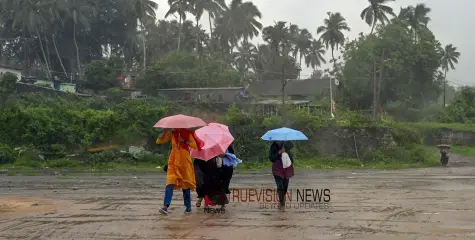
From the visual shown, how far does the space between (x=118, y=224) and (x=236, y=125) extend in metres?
21.0

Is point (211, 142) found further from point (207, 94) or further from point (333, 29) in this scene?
point (333, 29)

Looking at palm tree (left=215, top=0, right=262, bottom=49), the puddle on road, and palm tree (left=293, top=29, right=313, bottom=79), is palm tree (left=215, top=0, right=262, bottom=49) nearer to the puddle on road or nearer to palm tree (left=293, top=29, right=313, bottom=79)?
palm tree (left=293, top=29, right=313, bottom=79)

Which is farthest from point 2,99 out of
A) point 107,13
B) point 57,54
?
point 107,13

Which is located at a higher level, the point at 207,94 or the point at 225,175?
the point at 207,94

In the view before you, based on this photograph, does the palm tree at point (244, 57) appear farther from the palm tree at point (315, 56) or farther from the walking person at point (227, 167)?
the walking person at point (227, 167)

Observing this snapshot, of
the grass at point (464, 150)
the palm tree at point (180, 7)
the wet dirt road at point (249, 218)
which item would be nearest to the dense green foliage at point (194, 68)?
the palm tree at point (180, 7)

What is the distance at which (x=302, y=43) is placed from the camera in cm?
8594

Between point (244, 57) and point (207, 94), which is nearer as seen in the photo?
point (207, 94)

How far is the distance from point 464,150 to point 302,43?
1919 inches

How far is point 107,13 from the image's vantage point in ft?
243

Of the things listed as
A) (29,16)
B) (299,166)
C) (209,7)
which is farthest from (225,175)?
(209,7)

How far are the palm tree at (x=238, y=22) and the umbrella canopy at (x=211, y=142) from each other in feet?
207

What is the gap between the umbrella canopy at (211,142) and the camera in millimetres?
10625

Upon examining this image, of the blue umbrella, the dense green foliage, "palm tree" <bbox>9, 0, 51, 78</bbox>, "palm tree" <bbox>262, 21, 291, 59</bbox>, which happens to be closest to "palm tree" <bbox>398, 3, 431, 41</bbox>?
the dense green foliage
